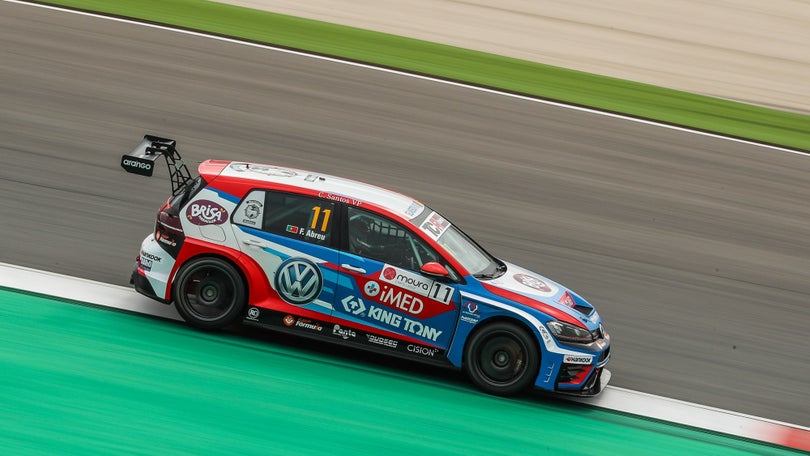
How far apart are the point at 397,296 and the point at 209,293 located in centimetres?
185

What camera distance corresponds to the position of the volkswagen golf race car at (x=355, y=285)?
30.2ft

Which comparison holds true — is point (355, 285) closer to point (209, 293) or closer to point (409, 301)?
point (409, 301)

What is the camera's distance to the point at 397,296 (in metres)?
9.24

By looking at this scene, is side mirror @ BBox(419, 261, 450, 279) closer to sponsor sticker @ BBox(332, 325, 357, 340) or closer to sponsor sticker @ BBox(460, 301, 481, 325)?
sponsor sticker @ BBox(460, 301, 481, 325)

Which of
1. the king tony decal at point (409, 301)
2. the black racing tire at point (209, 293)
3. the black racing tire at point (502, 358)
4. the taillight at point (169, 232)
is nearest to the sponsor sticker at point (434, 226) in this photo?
the king tony decal at point (409, 301)

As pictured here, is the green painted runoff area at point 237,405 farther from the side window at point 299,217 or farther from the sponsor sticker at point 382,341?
the side window at point 299,217

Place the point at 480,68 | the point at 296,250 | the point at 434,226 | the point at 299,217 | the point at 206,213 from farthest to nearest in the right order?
1. the point at 480,68
2. the point at 434,226
3. the point at 206,213
4. the point at 299,217
5. the point at 296,250

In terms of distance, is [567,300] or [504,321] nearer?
[504,321]

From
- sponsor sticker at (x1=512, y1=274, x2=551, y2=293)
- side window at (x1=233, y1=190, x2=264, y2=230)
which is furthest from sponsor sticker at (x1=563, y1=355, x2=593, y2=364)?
side window at (x1=233, y1=190, x2=264, y2=230)

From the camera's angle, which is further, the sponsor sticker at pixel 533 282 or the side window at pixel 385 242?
the sponsor sticker at pixel 533 282

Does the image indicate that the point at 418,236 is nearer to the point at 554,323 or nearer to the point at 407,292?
the point at 407,292

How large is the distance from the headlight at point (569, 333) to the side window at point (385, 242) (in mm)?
1264

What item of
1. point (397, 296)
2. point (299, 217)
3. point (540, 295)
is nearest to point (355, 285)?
point (397, 296)

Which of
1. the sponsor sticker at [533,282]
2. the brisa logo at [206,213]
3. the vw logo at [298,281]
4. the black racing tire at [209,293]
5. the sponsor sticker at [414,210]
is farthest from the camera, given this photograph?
the sponsor sticker at [533,282]
